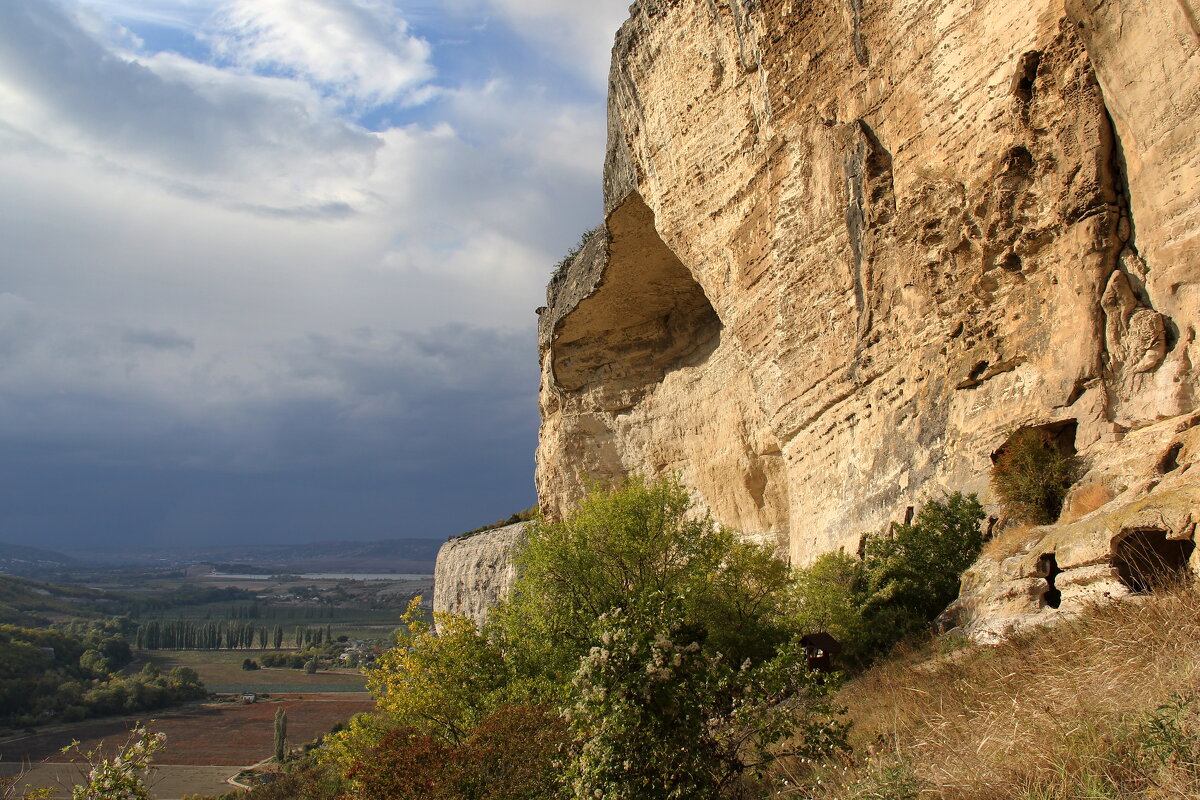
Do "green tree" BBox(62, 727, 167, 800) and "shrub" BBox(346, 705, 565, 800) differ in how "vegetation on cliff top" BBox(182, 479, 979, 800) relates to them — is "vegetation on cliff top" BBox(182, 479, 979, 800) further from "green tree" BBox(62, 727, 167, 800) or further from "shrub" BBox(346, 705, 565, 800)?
"green tree" BBox(62, 727, 167, 800)

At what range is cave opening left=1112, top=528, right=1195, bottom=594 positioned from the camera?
7027 millimetres

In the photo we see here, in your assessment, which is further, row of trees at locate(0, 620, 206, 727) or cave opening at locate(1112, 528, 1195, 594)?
row of trees at locate(0, 620, 206, 727)

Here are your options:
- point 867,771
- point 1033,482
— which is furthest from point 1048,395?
point 867,771

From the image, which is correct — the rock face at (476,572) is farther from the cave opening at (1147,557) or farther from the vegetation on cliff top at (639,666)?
the cave opening at (1147,557)

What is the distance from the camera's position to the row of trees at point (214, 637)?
83.5m

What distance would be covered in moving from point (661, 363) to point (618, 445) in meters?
3.15

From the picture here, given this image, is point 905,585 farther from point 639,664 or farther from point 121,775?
point 121,775

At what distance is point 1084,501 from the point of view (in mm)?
8891

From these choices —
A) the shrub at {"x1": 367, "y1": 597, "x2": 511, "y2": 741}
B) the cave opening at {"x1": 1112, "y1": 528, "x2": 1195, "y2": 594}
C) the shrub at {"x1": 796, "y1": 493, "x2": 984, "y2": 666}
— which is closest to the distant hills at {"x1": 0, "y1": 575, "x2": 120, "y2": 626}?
the shrub at {"x1": 367, "y1": 597, "x2": 511, "y2": 741}

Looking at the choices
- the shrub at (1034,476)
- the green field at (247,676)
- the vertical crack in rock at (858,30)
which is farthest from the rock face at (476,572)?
the green field at (247,676)

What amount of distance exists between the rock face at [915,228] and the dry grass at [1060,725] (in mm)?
1911

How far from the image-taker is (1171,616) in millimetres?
5504

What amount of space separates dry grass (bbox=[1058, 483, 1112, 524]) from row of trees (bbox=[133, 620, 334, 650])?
89.4 meters

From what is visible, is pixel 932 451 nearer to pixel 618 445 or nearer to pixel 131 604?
pixel 618 445
